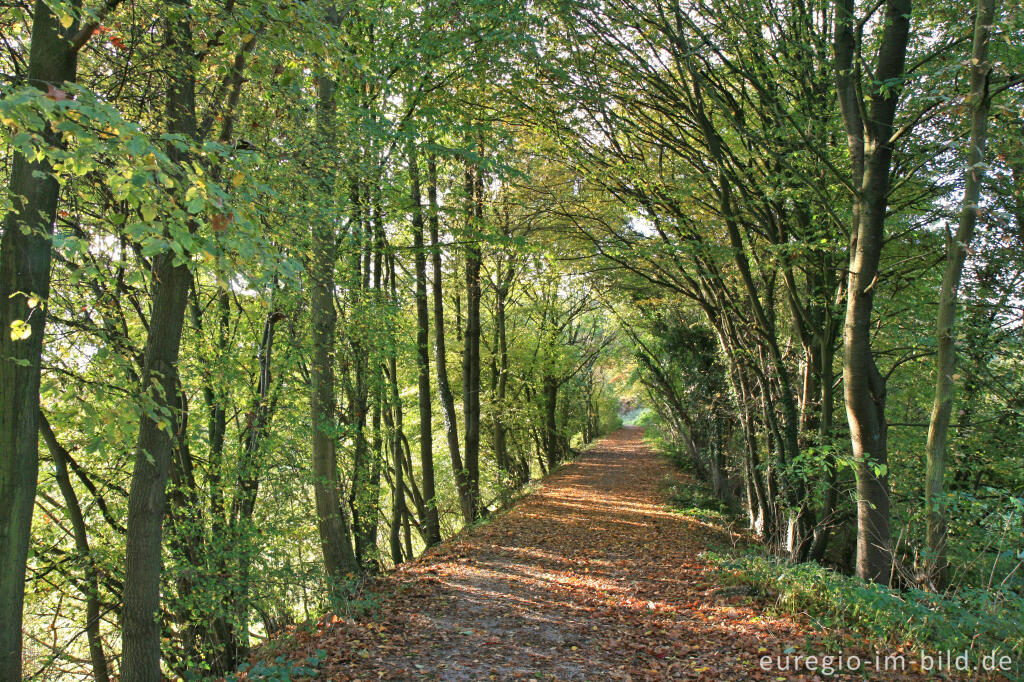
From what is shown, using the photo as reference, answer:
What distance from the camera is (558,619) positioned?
6.45m

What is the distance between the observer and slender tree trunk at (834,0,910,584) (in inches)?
224

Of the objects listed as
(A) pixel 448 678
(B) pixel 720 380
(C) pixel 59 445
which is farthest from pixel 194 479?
(B) pixel 720 380

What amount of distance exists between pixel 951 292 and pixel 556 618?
5.18 meters

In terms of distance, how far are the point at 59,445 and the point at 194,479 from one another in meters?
1.59

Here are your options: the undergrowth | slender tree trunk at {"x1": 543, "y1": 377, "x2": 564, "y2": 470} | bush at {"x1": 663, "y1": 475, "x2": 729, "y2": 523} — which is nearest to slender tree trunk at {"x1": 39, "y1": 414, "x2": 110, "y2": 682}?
the undergrowth

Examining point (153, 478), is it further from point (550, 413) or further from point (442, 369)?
point (550, 413)

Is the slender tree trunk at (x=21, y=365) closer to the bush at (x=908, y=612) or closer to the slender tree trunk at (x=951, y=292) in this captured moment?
the bush at (x=908, y=612)

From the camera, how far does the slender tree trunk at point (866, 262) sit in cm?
569

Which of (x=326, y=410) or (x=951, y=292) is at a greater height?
(x=951, y=292)

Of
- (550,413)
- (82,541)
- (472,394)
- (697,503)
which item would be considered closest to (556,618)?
(82,541)

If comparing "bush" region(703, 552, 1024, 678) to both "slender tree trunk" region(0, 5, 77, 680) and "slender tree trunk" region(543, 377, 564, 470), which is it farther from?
"slender tree trunk" region(543, 377, 564, 470)

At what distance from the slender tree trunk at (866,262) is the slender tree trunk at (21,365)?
676cm

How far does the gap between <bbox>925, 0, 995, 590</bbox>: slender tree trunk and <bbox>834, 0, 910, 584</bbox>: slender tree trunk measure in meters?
0.62

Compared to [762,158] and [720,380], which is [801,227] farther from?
[720,380]
